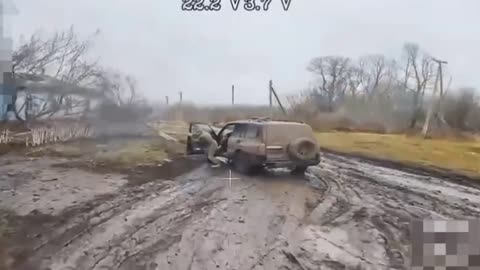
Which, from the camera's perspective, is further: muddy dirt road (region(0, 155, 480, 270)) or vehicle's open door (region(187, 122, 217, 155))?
vehicle's open door (region(187, 122, 217, 155))

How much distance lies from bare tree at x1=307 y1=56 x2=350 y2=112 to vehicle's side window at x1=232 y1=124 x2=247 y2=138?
11.0 inches

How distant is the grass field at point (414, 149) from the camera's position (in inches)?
64.6

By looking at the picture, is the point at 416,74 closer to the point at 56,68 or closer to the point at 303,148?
the point at 303,148

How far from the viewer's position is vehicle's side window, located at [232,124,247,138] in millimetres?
1637

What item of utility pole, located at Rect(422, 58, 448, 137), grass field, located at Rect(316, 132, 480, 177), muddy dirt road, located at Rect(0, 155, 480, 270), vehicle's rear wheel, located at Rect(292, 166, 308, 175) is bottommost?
muddy dirt road, located at Rect(0, 155, 480, 270)

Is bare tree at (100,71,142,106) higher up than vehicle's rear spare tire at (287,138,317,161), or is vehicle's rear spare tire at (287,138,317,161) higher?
bare tree at (100,71,142,106)

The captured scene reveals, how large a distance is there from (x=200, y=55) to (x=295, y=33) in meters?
0.33

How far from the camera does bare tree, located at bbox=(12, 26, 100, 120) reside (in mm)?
1639

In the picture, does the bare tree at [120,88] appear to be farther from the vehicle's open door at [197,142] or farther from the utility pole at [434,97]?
the utility pole at [434,97]

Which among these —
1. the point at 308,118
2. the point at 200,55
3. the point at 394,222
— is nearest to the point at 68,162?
the point at 200,55

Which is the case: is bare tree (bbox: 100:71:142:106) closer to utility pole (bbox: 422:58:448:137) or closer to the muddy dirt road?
the muddy dirt road

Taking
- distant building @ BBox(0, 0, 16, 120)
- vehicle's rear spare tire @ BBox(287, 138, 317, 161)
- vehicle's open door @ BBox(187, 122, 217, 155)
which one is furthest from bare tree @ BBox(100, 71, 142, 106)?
vehicle's rear spare tire @ BBox(287, 138, 317, 161)

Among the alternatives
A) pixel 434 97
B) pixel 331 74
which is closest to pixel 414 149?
pixel 434 97

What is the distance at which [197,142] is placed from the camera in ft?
5.42
